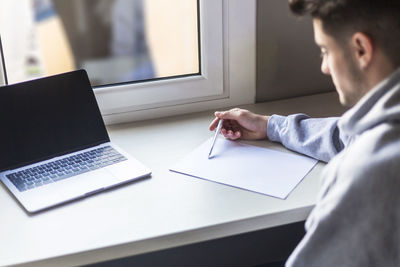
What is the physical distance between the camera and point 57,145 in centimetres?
125

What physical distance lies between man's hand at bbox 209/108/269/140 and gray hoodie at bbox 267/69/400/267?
1.43 ft

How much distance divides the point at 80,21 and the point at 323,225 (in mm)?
1286

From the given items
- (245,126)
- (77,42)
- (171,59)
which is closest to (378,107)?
(245,126)

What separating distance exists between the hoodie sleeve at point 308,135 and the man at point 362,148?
28 centimetres

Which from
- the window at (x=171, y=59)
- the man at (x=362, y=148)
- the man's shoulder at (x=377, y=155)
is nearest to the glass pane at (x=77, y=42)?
the window at (x=171, y=59)

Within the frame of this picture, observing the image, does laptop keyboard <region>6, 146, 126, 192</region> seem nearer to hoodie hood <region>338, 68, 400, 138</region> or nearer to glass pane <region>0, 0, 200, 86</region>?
glass pane <region>0, 0, 200, 86</region>

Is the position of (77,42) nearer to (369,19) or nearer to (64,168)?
(64,168)

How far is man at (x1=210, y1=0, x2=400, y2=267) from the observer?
0.84 metres

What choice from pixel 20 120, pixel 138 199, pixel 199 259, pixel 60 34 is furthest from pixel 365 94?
pixel 60 34

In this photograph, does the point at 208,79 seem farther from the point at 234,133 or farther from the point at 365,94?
the point at 365,94

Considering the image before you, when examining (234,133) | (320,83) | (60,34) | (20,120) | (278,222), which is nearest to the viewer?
(278,222)

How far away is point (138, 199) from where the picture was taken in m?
1.11

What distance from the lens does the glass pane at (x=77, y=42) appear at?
1.44 m

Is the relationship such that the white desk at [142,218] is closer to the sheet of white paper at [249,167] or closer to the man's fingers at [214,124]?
the sheet of white paper at [249,167]
